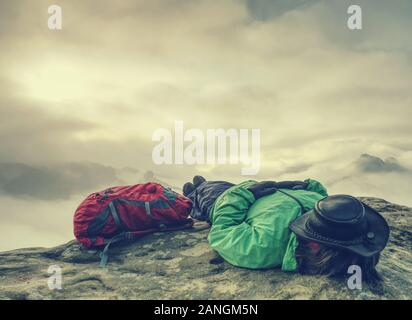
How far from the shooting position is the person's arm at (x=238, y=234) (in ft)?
23.7

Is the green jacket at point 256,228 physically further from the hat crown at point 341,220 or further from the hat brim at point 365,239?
the hat crown at point 341,220

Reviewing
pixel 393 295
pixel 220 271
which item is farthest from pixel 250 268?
pixel 393 295

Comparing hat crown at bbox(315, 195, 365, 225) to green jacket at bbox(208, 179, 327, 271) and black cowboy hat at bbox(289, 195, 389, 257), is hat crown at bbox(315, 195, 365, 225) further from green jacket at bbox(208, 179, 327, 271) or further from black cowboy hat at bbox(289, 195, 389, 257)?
green jacket at bbox(208, 179, 327, 271)

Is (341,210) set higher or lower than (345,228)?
higher

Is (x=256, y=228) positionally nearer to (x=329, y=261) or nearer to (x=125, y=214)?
(x=329, y=261)

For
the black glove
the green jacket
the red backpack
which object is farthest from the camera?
the red backpack

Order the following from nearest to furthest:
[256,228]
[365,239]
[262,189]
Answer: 1. [365,239]
2. [256,228]
3. [262,189]

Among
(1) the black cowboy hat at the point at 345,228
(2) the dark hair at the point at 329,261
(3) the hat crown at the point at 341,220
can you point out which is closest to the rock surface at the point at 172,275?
(2) the dark hair at the point at 329,261

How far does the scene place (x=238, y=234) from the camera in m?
7.54

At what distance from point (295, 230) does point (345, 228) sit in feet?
2.62

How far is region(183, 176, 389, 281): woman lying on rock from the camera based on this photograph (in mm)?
6578

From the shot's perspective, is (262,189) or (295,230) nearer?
(295,230)

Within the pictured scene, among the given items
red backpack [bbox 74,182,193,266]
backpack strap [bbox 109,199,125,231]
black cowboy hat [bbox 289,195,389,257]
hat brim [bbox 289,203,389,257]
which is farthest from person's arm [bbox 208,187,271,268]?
backpack strap [bbox 109,199,125,231]

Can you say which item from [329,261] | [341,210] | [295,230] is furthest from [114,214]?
[341,210]
